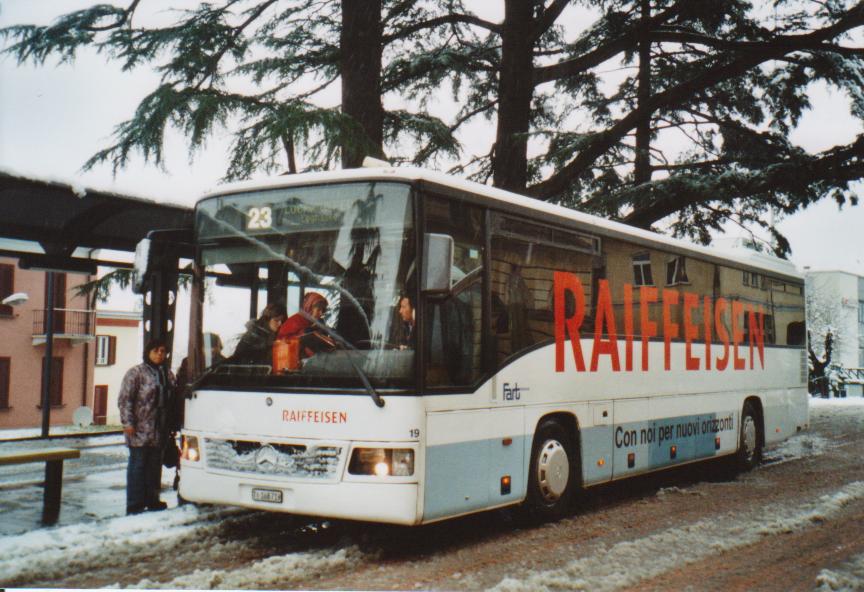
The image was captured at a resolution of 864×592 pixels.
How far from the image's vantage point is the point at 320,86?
50.1ft

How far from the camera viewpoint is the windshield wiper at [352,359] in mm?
6564

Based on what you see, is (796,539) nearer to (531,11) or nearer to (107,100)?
(107,100)

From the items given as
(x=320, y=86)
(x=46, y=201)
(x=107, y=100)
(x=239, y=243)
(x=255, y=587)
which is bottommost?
(x=255, y=587)

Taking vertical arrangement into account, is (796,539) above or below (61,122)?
below

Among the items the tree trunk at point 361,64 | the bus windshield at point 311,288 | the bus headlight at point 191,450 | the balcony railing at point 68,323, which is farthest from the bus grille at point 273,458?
the tree trunk at point 361,64

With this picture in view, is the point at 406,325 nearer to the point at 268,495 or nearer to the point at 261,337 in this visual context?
the point at 261,337

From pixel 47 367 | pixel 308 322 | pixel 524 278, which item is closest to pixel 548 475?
pixel 524 278

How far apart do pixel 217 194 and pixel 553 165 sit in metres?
9.28

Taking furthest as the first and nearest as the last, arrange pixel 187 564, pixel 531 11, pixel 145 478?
1. pixel 531 11
2. pixel 145 478
3. pixel 187 564

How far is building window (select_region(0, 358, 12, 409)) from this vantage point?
31.3ft

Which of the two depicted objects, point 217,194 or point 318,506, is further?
point 217,194

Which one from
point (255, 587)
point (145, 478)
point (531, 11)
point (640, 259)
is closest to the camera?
point (255, 587)

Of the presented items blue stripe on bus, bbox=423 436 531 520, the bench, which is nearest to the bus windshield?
blue stripe on bus, bbox=423 436 531 520

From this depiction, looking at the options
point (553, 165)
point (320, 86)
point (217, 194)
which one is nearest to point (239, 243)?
point (217, 194)
